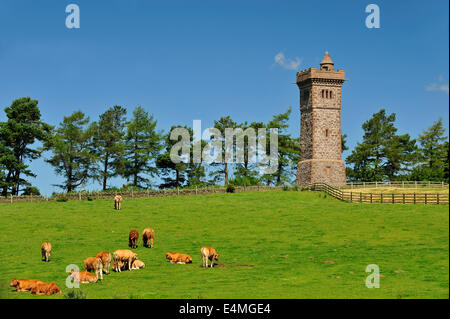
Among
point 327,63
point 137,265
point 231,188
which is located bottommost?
point 137,265

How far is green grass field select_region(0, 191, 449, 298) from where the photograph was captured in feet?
70.5

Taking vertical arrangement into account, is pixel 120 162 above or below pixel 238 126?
below

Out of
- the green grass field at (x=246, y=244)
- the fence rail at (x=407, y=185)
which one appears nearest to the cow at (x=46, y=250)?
the green grass field at (x=246, y=244)

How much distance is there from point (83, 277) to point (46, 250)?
21.6 ft

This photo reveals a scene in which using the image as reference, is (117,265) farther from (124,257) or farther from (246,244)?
(246,244)

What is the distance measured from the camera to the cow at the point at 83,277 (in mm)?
22438

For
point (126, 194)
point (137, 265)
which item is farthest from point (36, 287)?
point (126, 194)

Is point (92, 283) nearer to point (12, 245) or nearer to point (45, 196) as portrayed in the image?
point (12, 245)

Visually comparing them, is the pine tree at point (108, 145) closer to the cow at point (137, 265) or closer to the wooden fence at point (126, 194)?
the wooden fence at point (126, 194)

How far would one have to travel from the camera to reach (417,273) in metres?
24.9

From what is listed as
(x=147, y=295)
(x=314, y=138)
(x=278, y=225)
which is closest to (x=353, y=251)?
(x=278, y=225)

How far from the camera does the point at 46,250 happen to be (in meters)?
28.3

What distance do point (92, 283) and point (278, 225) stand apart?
21.4 m

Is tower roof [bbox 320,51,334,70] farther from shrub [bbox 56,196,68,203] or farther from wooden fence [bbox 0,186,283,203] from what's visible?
shrub [bbox 56,196,68,203]
